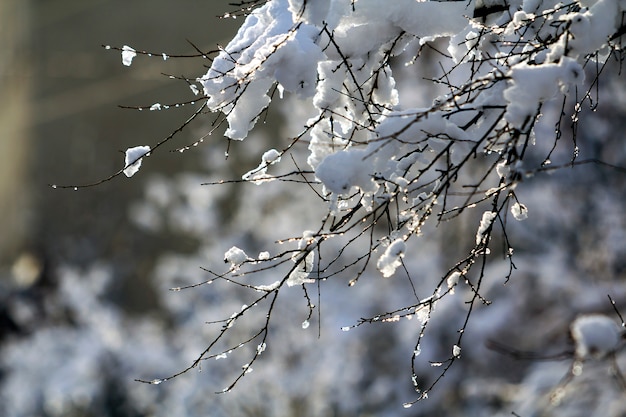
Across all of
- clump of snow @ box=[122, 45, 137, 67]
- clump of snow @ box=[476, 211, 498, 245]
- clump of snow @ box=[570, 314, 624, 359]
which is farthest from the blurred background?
clump of snow @ box=[570, 314, 624, 359]

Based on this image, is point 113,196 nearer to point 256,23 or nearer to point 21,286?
point 21,286

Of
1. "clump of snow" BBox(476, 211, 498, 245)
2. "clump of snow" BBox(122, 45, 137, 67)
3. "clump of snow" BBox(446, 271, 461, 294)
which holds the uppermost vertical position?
"clump of snow" BBox(122, 45, 137, 67)

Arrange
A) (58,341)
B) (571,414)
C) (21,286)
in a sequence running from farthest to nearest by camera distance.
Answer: (21,286), (58,341), (571,414)

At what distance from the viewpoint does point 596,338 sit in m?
2.58

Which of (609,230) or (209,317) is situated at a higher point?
(609,230)

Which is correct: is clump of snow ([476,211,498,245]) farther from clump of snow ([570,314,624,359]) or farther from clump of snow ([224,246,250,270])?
clump of snow ([224,246,250,270])

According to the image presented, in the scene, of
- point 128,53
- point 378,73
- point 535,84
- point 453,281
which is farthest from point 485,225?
point 128,53

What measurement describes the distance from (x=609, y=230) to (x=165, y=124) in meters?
15.3

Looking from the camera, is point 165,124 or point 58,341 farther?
point 165,124

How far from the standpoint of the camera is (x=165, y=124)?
20.7 meters

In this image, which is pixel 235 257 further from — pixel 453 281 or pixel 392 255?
pixel 453 281

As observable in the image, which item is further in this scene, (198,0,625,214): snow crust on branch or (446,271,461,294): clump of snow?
(446,271,461,294): clump of snow

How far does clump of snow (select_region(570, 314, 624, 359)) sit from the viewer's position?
254cm

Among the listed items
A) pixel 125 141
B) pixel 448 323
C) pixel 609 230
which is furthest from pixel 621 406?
pixel 125 141
